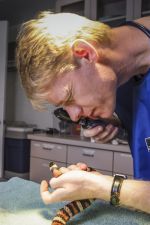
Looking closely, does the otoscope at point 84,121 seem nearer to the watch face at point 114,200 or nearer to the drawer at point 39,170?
the watch face at point 114,200

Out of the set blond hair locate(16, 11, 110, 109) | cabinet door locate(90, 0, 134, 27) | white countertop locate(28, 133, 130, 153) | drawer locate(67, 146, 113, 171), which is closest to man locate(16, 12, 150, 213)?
blond hair locate(16, 11, 110, 109)

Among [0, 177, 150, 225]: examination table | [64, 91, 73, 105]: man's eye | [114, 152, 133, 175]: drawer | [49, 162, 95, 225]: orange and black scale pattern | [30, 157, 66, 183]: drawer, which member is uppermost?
[64, 91, 73, 105]: man's eye

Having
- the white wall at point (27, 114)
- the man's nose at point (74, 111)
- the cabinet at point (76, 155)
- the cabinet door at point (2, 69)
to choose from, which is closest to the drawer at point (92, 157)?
the cabinet at point (76, 155)

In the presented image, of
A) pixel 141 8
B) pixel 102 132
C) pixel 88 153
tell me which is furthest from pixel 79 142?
pixel 102 132

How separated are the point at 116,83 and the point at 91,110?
10 centimetres

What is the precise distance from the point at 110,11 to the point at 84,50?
2060mm

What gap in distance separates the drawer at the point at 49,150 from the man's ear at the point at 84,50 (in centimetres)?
183

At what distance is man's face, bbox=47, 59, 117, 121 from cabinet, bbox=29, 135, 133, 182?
1.37m

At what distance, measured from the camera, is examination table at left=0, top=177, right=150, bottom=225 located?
2.63 ft

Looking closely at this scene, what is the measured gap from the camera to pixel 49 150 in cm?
260

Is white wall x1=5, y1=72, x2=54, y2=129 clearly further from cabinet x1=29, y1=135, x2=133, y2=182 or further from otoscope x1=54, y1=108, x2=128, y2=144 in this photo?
otoscope x1=54, y1=108, x2=128, y2=144

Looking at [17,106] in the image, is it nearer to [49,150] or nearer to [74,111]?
[49,150]

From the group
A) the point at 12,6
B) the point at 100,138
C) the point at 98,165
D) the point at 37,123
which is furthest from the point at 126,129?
the point at 12,6

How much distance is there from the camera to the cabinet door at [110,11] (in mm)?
2463
